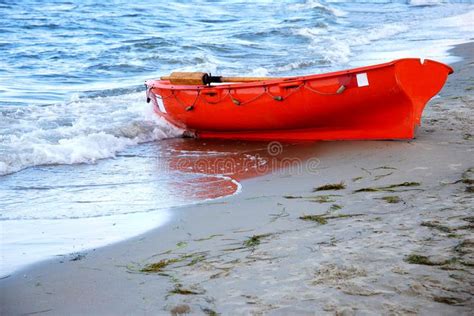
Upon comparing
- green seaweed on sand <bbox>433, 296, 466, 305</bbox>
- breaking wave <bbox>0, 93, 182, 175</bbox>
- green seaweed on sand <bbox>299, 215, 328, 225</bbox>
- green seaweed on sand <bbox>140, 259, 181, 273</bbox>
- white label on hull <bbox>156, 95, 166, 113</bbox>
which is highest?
white label on hull <bbox>156, 95, 166, 113</bbox>

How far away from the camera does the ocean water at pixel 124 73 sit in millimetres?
5492

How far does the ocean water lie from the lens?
5492mm

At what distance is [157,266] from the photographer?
3.85 metres

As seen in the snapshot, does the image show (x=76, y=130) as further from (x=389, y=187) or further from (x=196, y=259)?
(x=196, y=259)

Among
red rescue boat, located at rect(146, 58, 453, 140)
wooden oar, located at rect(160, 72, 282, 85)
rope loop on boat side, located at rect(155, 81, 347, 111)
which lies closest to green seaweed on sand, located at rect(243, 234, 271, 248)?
red rescue boat, located at rect(146, 58, 453, 140)

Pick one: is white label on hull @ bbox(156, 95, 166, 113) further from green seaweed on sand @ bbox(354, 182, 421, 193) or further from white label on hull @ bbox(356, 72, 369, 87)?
green seaweed on sand @ bbox(354, 182, 421, 193)

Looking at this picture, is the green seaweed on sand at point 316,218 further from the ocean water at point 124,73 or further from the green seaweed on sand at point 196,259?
the ocean water at point 124,73

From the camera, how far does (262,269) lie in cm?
353

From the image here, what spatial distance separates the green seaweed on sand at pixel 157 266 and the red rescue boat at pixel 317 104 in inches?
156

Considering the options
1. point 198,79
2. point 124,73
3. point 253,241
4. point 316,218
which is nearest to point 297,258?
point 253,241

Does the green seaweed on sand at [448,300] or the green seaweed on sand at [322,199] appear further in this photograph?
the green seaweed on sand at [322,199]

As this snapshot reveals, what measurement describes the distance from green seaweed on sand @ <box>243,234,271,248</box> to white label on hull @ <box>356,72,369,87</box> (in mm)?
3482

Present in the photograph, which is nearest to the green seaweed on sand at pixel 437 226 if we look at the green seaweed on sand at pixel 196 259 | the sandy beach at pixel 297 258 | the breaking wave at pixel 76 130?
the sandy beach at pixel 297 258

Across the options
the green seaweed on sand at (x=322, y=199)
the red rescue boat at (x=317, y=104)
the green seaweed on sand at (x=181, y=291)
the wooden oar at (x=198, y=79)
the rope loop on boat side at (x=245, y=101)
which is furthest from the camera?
the wooden oar at (x=198, y=79)
